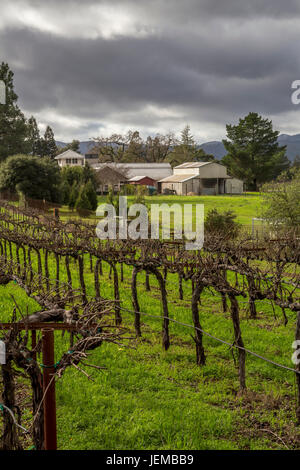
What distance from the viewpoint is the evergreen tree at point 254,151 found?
59.1m

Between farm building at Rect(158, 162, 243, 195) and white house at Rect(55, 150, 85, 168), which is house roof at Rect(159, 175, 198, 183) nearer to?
farm building at Rect(158, 162, 243, 195)

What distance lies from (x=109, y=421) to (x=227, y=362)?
2452 millimetres

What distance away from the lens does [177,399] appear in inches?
200

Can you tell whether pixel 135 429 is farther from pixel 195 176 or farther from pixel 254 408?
pixel 195 176

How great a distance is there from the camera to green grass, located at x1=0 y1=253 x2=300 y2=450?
426 cm

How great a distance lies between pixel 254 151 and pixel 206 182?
29.5 feet

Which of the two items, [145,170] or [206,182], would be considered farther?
[145,170]

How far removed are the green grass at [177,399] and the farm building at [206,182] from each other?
164 ft

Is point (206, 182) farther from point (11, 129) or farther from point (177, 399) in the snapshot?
point (177, 399)

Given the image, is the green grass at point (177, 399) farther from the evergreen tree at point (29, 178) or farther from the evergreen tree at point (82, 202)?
the evergreen tree at point (29, 178)

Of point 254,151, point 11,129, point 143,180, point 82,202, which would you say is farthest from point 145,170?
point 82,202

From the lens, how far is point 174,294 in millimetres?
10812

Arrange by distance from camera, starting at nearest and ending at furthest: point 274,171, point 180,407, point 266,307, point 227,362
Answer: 1. point 180,407
2. point 227,362
3. point 266,307
4. point 274,171

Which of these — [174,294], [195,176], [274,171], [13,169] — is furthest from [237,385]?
[274,171]
